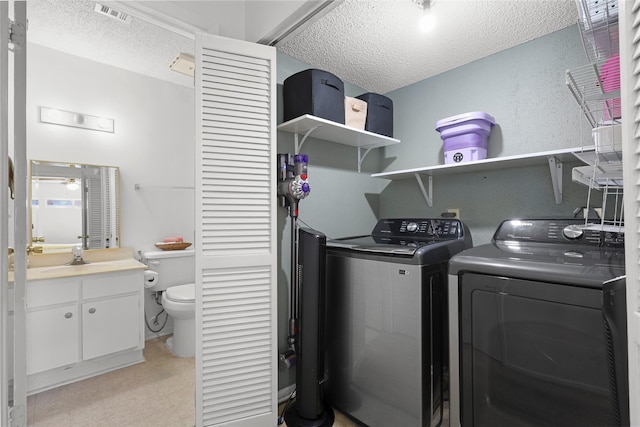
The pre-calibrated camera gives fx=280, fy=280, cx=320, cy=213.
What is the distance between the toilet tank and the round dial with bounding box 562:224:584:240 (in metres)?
2.99

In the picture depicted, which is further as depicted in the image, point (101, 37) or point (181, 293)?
point (181, 293)

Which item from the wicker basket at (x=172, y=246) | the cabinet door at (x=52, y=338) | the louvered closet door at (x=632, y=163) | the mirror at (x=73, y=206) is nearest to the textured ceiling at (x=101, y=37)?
the mirror at (x=73, y=206)

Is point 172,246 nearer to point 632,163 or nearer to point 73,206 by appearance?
point 73,206

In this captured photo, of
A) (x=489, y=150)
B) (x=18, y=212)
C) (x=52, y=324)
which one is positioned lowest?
(x=52, y=324)

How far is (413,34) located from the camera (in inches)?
74.1

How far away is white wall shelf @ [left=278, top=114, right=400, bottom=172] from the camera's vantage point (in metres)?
1.91

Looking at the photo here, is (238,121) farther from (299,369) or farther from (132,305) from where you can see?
(132,305)

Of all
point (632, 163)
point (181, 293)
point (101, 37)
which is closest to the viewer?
point (632, 163)

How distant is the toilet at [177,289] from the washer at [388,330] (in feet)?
3.89

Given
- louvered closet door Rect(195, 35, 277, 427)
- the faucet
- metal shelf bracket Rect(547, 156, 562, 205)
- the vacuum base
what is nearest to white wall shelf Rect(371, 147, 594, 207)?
metal shelf bracket Rect(547, 156, 562, 205)

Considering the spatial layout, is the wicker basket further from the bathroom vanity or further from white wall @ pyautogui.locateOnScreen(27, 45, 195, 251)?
the bathroom vanity

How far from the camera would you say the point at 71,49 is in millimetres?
2082

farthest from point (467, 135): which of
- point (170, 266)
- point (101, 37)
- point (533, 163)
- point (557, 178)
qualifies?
point (170, 266)

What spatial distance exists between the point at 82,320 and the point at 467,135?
10.6ft
